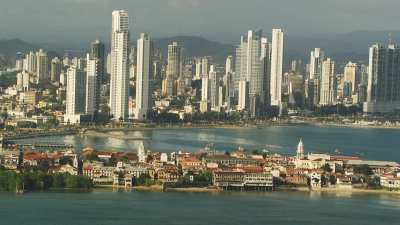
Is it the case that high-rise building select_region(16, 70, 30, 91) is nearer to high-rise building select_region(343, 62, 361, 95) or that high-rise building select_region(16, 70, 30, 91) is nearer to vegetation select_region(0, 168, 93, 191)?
high-rise building select_region(343, 62, 361, 95)

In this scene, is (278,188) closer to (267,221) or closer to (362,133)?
(267,221)

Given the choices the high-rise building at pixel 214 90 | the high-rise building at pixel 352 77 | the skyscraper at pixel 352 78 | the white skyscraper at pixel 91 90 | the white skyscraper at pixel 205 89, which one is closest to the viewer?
the white skyscraper at pixel 91 90

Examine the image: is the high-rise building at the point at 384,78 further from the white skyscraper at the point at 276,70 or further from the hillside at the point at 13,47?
the hillside at the point at 13,47

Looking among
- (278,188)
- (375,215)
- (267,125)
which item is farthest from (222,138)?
(375,215)

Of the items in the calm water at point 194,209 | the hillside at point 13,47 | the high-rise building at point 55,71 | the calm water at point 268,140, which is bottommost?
the calm water at point 194,209

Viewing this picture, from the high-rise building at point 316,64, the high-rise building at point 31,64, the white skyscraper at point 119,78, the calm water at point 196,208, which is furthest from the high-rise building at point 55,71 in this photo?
the calm water at point 196,208

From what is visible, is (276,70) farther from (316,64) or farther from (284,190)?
(284,190)
